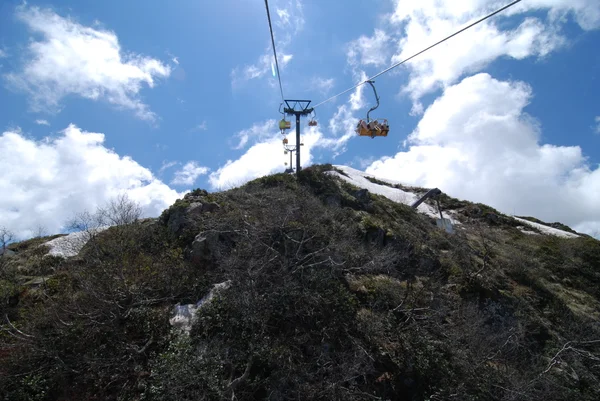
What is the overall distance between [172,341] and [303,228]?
5345 millimetres

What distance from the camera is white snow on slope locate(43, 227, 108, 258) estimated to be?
44.3 ft

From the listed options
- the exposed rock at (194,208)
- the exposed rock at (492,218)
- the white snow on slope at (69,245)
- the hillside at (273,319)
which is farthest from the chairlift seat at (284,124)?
the exposed rock at (492,218)

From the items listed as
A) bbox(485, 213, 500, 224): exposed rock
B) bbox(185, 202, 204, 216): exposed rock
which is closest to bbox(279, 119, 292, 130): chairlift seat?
bbox(185, 202, 204, 216): exposed rock

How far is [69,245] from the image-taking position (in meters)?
14.5

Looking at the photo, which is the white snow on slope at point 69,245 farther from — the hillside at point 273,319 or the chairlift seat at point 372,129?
the chairlift seat at point 372,129

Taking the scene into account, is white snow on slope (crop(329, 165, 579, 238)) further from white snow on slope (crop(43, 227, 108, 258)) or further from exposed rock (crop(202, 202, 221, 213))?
white snow on slope (crop(43, 227, 108, 258))

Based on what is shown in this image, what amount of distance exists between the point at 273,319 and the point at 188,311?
95.1 inches

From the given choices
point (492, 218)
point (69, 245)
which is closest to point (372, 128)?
point (69, 245)

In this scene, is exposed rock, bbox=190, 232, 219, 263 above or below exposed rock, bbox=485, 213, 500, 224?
below

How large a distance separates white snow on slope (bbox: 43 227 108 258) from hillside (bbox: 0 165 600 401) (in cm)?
91

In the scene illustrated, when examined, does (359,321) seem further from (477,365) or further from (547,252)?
(547,252)

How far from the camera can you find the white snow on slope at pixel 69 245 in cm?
1350

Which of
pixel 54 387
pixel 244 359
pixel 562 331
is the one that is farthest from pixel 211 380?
pixel 562 331

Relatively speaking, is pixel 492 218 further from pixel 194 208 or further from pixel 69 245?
pixel 69 245
